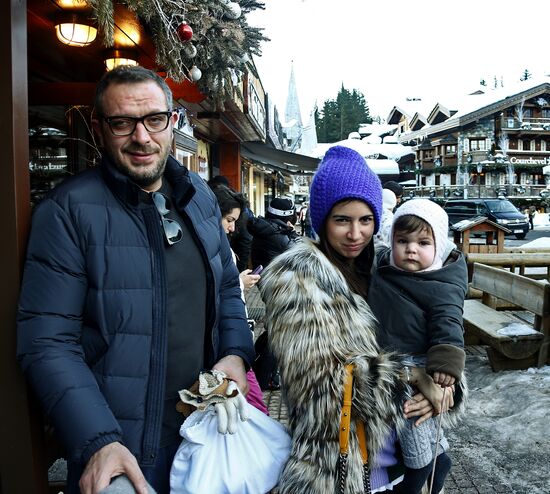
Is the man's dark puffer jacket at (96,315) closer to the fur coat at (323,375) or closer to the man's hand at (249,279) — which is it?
the fur coat at (323,375)

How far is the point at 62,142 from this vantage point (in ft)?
19.6

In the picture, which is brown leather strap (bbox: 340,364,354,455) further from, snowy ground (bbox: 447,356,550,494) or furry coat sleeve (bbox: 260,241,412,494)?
snowy ground (bbox: 447,356,550,494)

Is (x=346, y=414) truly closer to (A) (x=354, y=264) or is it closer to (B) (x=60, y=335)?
(A) (x=354, y=264)

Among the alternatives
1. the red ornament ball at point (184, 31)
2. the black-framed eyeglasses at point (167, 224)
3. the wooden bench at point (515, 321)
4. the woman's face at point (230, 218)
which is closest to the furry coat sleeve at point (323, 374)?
the black-framed eyeglasses at point (167, 224)

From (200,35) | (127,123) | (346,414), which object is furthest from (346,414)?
(200,35)

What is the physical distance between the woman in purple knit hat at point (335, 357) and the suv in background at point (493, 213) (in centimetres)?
2612

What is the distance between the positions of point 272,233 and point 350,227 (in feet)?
16.1

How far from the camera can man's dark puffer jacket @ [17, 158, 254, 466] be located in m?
1.50

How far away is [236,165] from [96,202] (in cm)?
1319

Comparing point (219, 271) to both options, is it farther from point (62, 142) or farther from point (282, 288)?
point (62, 142)

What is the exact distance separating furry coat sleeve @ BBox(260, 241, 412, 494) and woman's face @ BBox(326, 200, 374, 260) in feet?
0.56

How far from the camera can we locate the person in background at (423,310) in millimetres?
1899

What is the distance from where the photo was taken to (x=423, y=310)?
202 centimetres

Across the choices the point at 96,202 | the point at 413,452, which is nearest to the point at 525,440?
the point at 413,452
